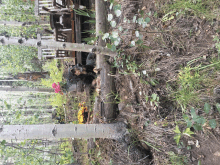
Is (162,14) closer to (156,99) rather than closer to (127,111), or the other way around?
(156,99)

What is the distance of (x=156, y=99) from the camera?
7.57 ft

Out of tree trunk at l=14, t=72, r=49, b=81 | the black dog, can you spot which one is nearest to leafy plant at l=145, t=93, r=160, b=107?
the black dog

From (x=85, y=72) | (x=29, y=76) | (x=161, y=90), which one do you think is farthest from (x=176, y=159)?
(x=29, y=76)

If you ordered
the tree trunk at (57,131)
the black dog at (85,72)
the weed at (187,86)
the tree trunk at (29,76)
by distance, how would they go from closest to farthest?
the weed at (187,86)
the tree trunk at (57,131)
the black dog at (85,72)
the tree trunk at (29,76)

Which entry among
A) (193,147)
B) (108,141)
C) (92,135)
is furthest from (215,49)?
(108,141)

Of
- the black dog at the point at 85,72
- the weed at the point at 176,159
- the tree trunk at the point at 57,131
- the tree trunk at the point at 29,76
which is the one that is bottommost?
the weed at the point at 176,159

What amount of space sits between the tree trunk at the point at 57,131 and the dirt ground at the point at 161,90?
30cm

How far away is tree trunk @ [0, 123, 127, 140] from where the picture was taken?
2.09 m

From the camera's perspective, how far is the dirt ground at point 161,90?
1.95 meters

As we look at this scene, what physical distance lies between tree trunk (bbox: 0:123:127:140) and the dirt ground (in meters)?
0.30

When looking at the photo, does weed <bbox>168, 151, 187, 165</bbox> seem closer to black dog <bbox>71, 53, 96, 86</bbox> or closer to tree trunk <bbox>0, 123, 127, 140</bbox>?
tree trunk <bbox>0, 123, 127, 140</bbox>

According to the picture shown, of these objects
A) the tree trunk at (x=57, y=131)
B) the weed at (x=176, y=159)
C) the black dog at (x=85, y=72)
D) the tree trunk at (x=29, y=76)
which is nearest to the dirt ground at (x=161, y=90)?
the weed at (x=176, y=159)

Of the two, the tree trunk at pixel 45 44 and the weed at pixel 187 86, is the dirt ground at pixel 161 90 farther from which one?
the tree trunk at pixel 45 44

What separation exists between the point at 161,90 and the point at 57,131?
1.72 metres
